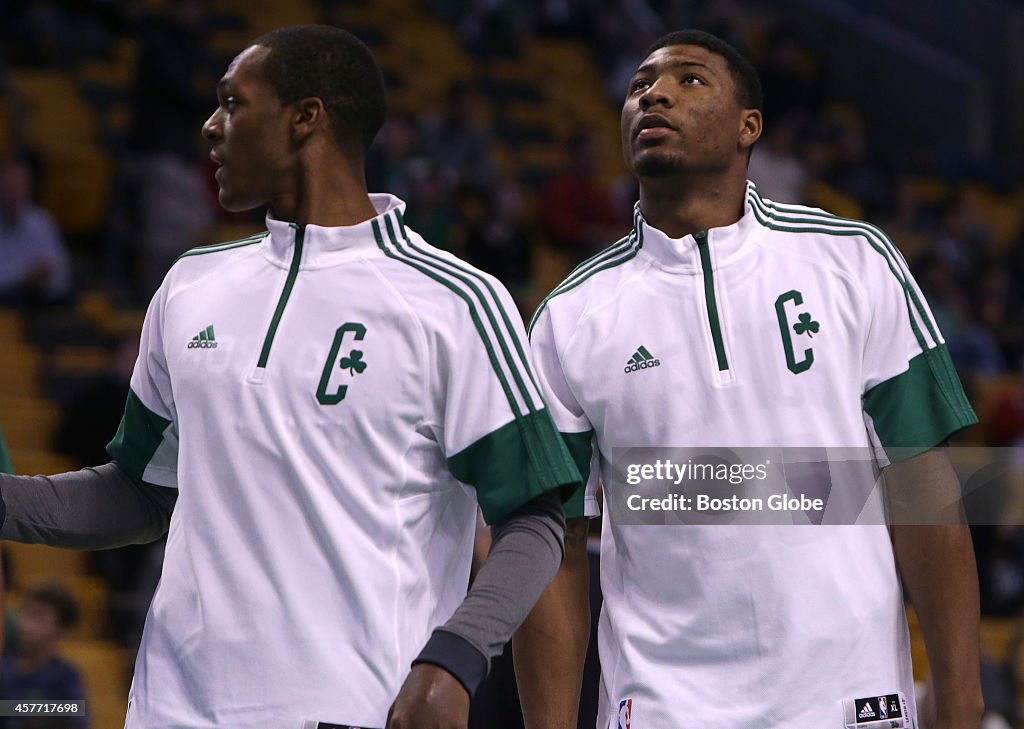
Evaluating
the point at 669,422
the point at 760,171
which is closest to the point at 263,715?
the point at 669,422

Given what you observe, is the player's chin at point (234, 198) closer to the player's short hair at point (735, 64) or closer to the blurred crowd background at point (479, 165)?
the player's short hair at point (735, 64)

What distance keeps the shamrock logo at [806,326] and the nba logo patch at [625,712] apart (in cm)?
72

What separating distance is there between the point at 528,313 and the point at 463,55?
498 cm

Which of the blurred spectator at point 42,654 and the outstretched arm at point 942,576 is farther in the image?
the blurred spectator at point 42,654

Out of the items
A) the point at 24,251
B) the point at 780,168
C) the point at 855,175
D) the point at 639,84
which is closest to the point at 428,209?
the point at 24,251

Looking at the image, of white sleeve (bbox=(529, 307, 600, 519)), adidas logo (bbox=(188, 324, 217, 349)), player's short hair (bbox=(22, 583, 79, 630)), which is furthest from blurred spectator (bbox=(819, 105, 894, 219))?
adidas logo (bbox=(188, 324, 217, 349))

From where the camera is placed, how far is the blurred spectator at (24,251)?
7977mm

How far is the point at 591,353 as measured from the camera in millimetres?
3029

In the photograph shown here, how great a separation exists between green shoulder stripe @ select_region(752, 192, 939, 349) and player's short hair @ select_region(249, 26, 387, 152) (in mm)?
832

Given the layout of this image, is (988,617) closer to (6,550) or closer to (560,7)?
(6,550)

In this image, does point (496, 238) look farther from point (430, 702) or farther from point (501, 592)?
point (430, 702)

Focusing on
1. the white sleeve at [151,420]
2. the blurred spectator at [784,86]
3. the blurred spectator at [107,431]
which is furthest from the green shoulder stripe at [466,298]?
the blurred spectator at [784,86]

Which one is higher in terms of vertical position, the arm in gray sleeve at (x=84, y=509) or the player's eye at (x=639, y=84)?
the player's eye at (x=639, y=84)

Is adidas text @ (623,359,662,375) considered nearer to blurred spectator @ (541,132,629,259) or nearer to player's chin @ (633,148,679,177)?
player's chin @ (633,148,679,177)
